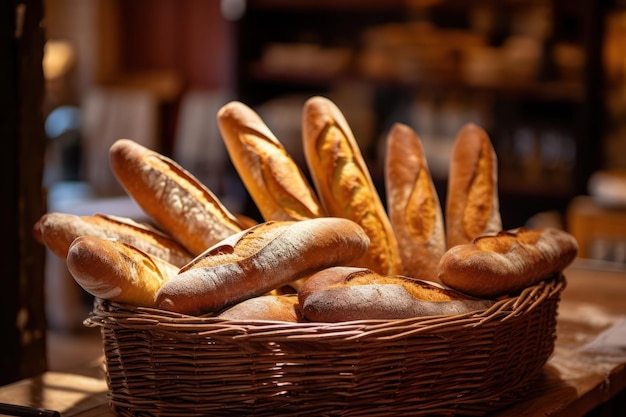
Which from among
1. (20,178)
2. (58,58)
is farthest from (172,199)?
(58,58)

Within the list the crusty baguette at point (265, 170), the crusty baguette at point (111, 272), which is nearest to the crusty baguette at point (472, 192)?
the crusty baguette at point (265, 170)

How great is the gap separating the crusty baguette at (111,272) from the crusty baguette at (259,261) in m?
0.05

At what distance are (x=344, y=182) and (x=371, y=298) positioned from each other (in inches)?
14.1

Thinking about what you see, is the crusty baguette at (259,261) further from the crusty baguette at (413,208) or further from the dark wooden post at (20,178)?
the dark wooden post at (20,178)

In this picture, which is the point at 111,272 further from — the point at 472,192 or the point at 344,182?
the point at 472,192

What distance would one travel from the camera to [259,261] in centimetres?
112

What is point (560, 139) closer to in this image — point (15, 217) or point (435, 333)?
point (15, 217)

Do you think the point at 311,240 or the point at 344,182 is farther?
the point at 344,182

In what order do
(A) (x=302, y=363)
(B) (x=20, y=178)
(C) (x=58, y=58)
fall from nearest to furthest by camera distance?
1. (A) (x=302, y=363)
2. (B) (x=20, y=178)
3. (C) (x=58, y=58)

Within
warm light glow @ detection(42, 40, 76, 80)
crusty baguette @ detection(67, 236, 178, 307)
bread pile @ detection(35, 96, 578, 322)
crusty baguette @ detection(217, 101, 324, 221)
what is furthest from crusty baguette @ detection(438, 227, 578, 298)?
warm light glow @ detection(42, 40, 76, 80)

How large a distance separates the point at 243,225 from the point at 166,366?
0.36 metres

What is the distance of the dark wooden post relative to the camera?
5.48 feet

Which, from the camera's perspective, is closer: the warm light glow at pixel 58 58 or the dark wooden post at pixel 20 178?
the dark wooden post at pixel 20 178

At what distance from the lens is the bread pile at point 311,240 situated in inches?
43.0
